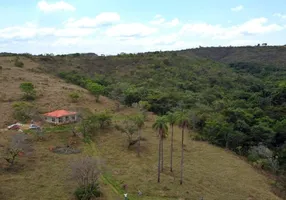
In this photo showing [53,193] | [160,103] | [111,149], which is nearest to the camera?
[53,193]

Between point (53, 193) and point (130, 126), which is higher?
point (130, 126)

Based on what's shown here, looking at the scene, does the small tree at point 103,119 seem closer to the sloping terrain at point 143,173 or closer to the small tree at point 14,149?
the sloping terrain at point 143,173

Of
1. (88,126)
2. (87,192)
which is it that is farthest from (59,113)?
(87,192)

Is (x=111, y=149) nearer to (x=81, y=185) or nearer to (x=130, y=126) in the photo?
(x=130, y=126)

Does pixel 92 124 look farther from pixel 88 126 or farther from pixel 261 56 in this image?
pixel 261 56

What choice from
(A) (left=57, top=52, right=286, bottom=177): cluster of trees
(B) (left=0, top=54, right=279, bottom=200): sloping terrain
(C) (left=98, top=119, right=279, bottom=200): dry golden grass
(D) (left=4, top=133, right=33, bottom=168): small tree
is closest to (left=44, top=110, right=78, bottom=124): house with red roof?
(B) (left=0, top=54, right=279, bottom=200): sloping terrain

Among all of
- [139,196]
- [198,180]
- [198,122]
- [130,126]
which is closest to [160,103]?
[198,122]

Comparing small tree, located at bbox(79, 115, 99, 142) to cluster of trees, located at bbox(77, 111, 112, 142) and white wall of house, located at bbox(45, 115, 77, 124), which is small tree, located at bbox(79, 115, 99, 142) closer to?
cluster of trees, located at bbox(77, 111, 112, 142)
